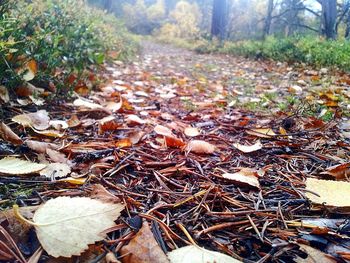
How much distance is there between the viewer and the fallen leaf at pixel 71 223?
69 cm

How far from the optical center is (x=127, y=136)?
1575 mm

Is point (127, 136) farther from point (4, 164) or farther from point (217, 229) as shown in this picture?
point (217, 229)

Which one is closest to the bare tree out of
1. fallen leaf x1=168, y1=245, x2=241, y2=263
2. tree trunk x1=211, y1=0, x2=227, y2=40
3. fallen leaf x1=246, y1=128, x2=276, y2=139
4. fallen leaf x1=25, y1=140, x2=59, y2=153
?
tree trunk x1=211, y1=0, x2=227, y2=40

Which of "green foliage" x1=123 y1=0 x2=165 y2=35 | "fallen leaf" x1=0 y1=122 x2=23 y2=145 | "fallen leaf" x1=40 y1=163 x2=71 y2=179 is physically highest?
"green foliage" x1=123 y1=0 x2=165 y2=35

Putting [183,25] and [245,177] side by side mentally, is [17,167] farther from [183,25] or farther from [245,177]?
[183,25]

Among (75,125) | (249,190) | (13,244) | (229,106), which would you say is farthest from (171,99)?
(13,244)

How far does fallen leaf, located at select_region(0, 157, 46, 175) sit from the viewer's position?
100 cm

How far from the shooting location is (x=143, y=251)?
0.73 m

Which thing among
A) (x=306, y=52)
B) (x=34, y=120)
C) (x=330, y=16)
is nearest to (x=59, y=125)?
(x=34, y=120)

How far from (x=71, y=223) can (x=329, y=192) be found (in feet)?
2.70

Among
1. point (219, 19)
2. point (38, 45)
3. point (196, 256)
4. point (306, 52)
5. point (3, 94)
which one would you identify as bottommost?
point (196, 256)

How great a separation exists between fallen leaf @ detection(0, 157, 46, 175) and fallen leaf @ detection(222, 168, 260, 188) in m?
0.68

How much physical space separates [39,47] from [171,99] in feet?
3.92

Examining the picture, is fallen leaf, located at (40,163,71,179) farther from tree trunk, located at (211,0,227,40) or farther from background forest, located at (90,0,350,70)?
tree trunk, located at (211,0,227,40)
